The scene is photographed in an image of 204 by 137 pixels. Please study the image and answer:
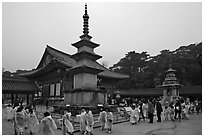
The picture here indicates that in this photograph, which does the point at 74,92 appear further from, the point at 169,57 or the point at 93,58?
the point at 169,57

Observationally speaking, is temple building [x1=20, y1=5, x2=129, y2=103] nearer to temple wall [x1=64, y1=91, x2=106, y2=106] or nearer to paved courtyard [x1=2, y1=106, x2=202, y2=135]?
temple wall [x1=64, y1=91, x2=106, y2=106]

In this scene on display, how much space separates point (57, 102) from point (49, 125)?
16967 mm

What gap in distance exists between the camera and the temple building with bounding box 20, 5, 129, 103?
45.5ft

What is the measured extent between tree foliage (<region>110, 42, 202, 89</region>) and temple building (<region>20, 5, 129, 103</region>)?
10.5 m

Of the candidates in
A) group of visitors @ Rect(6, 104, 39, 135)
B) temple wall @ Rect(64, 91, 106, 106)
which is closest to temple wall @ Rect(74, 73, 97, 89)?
temple wall @ Rect(64, 91, 106, 106)

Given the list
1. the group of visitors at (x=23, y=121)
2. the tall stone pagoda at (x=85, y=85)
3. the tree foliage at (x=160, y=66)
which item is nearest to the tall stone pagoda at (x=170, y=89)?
the tree foliage at (x=160, y=66)

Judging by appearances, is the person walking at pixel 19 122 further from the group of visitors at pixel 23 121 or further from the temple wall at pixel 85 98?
the temple wall at pixel 85 98

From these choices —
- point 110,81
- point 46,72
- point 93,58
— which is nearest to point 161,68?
point 110,81

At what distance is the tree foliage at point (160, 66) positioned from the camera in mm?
32844

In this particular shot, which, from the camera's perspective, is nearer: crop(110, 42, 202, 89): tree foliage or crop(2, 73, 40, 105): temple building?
crop(2, 73, 40, 105): temple building

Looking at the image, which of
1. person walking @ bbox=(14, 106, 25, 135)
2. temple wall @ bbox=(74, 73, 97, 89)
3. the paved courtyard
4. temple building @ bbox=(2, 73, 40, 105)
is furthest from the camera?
temple building @ bbox=(2, 73, 40, 105)

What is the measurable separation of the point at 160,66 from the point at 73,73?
25.4m

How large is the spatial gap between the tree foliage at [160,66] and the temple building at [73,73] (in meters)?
10.5

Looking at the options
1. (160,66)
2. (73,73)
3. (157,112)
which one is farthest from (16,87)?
(160,66)
